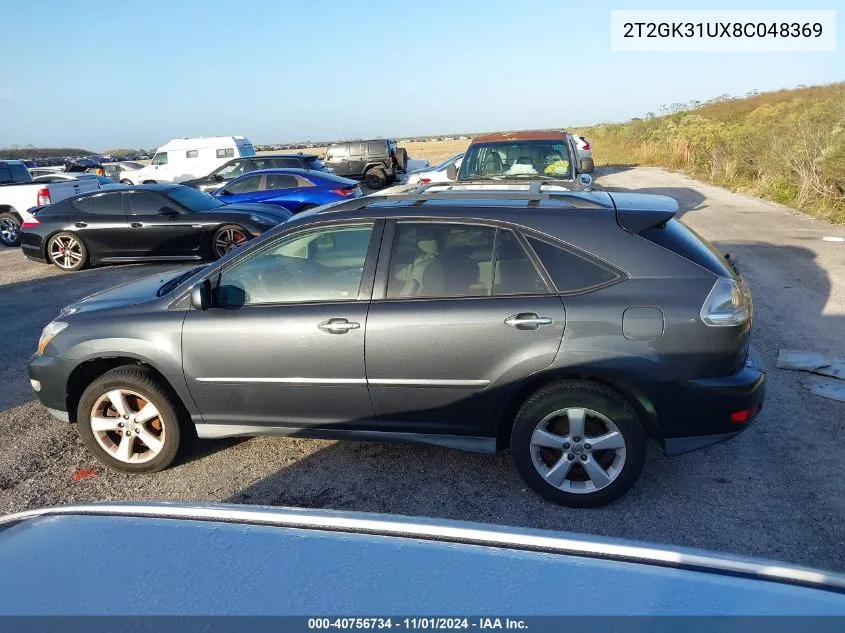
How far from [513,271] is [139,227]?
363 inches

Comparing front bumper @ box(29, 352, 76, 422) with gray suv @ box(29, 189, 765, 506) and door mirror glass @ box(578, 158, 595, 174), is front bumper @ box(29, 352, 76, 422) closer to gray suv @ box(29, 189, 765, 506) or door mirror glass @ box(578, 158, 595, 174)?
gray suv @ box(29, 189, 765, 506)

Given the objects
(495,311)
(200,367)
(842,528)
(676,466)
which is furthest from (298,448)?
(842,528)

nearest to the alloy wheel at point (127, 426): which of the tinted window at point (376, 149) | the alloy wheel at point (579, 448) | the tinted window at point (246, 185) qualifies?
the alloy wheel at point (579, 448)

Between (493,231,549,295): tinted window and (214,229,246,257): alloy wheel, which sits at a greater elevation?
(493,231,549,295): tinted window

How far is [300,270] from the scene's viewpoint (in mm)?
4059

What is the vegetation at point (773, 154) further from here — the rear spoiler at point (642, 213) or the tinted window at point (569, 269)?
the tinted window at point (569, 269)

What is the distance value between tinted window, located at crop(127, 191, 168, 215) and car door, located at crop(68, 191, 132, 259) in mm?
176

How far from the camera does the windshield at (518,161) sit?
9039 millimetres

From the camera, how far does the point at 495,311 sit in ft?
11.7

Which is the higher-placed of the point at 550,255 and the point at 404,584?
the point at 550,255

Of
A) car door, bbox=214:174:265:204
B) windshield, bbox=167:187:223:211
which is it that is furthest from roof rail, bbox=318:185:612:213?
car door, bbox=214:174:265:204

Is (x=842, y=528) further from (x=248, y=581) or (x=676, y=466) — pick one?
(x=248, y=581)

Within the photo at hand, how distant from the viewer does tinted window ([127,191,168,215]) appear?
11172mm

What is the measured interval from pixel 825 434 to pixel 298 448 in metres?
3.56
